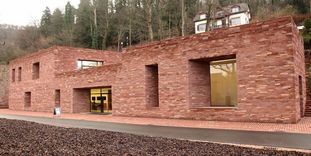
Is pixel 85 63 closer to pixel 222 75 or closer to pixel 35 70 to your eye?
pixel 35 70

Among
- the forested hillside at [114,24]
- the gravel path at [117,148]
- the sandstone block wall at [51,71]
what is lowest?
the gravel path at [117,148]

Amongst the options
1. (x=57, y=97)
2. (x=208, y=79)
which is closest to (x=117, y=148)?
(x=208, y=79)

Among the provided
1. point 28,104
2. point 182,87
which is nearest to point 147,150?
point 182,87

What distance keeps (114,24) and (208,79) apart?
31571mm

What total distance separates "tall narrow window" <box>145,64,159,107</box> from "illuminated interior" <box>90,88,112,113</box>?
19.8ft

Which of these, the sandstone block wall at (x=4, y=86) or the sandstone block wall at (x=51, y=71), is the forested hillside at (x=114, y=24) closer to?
the sandstone block wall at (x=4, y=86)

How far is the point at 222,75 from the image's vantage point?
1717cm

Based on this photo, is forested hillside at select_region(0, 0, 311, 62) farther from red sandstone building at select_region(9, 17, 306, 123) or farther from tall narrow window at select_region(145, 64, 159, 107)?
tall narrow window at select_region(145, 64, 159, 107)

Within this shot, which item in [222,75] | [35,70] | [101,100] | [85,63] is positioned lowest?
[101,100]

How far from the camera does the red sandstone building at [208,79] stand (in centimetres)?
1314

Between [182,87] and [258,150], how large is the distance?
1013 centimetres

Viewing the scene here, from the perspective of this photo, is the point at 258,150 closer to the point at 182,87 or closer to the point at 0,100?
the point at 182,87

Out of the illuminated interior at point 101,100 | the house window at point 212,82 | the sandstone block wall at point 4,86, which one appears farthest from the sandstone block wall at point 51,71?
the house window at point 212,82

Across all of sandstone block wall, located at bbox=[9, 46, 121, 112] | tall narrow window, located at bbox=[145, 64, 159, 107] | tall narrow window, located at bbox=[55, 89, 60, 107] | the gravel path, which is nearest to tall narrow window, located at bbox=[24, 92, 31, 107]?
sandstone block wall, located at bbox=[9, 46, 121, 112]
